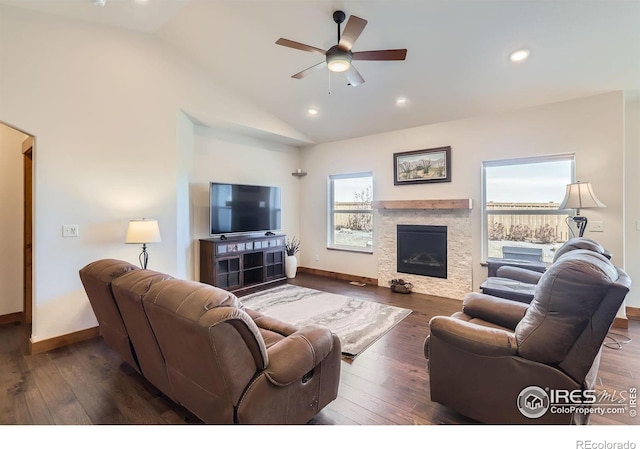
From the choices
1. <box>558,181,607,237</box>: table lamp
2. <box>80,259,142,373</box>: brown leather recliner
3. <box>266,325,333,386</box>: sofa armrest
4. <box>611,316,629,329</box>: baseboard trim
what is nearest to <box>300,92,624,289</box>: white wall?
<box>558,181,607,237</box>: table lamp

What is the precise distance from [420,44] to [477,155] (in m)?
2.00

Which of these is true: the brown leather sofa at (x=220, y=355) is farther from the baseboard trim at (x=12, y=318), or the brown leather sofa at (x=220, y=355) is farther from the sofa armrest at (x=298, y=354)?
the baseboard trim at (x=12, y=318)

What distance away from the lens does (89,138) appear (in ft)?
10.3

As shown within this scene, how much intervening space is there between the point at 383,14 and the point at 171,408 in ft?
13.0

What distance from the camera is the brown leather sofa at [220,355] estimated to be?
1.32m

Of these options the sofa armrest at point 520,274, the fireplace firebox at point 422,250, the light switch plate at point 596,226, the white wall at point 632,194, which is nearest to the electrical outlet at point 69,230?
the fireplace firebox at point 422,250

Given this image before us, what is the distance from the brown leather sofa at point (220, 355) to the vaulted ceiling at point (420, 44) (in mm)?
3039

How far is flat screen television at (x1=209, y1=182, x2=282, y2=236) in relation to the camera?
4621 mm

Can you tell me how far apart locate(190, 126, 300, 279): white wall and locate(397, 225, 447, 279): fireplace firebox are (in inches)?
99.6

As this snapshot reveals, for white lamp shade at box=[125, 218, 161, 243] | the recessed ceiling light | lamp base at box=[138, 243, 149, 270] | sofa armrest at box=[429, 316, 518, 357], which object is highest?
the recessed ceiling light

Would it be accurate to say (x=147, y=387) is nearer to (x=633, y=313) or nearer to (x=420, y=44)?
(x=420, y=44)

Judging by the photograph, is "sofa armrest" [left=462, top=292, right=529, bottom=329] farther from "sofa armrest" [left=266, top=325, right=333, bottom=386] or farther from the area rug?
"sofa armrest" [left=266, top=325, right=333, bottom=386]
